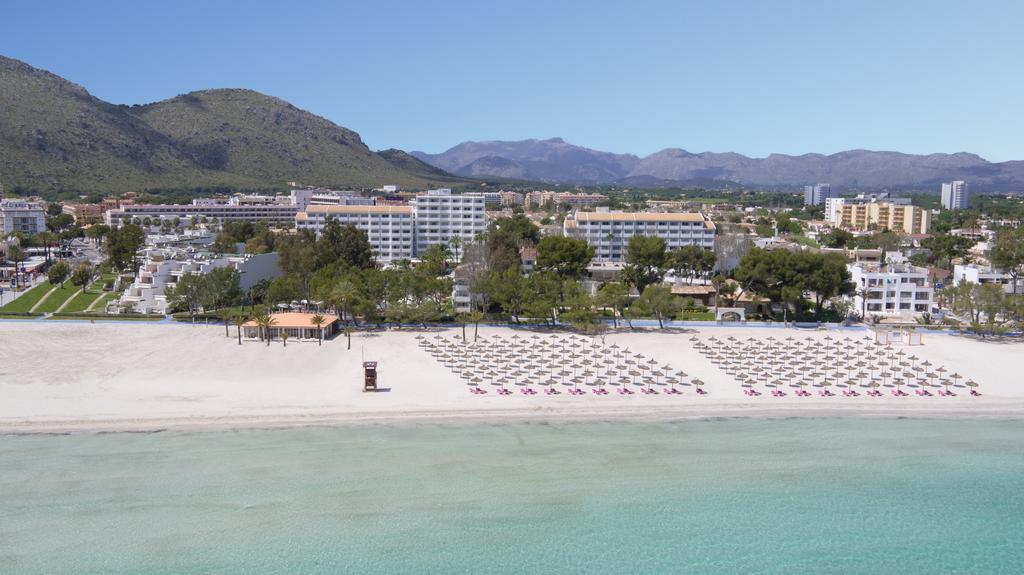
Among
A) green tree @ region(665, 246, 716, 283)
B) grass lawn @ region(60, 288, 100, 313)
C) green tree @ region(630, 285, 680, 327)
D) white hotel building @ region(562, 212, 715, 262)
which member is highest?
Result: white hotel building @ region(562, 212, 715, 262)

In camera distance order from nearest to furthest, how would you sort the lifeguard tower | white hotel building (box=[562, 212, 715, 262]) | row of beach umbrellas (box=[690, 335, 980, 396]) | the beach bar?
the lifeguard tower
row of beach umbrellas (box=[690, 335, 980, 396])
the beach bar
white hotel building (box=[562, 212, 715, 262])

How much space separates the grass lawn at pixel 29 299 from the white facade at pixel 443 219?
35.8 m

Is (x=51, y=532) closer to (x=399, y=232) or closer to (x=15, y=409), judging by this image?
(x=15, y=409)

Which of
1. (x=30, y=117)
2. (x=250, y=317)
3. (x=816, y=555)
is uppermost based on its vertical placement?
(x=30, y=117)

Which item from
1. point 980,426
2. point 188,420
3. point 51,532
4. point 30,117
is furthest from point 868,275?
point 30,117

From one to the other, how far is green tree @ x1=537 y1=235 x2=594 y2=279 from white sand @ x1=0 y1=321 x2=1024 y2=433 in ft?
44.2

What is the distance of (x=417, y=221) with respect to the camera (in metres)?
83.8

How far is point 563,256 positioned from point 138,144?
446ft

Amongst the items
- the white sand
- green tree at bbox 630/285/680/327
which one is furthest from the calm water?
green tree at bbox 630/285/680/327

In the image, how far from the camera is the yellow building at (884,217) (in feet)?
389

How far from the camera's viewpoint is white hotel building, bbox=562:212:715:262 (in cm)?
7744

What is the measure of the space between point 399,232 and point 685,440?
194 feet

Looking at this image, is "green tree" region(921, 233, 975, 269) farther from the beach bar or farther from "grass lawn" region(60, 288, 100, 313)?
"grass lawn" region(60, 288, 100, 313)

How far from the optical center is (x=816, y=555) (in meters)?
19.8
